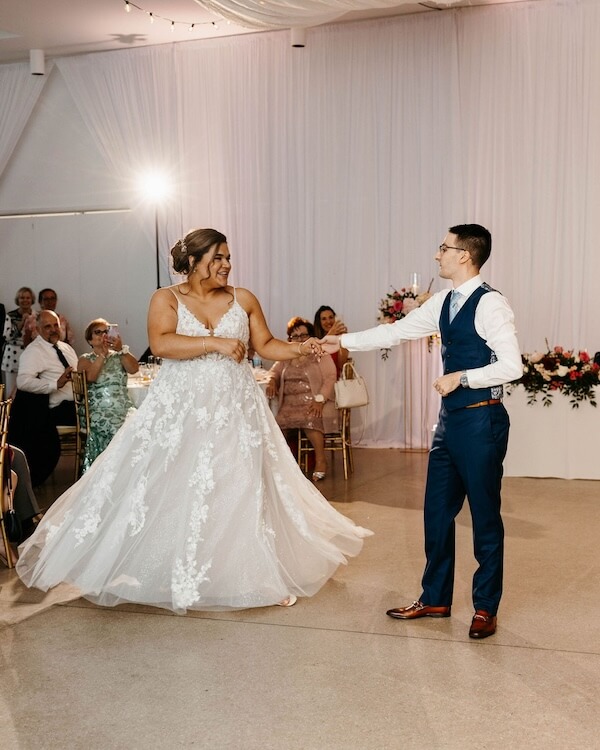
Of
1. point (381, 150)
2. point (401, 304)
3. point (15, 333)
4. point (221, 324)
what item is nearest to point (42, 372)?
point (401, 304)

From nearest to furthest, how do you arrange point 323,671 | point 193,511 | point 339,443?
point 323,671
point 193,511
point 339,443

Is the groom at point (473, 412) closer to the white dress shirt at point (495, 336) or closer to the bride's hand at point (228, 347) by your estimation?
the white dress shirt at point (495, 336)

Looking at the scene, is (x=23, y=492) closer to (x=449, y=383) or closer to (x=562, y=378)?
(x=449, y=383)

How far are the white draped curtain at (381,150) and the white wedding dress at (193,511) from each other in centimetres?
507

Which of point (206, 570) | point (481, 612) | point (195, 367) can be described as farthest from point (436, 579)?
point (195, 367)

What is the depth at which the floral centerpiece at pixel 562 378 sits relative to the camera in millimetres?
7406

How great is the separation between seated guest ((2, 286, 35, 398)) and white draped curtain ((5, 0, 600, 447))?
175 centimetres

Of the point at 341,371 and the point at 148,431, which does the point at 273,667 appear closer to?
the point at 148,431

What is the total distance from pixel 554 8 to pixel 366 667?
7.30 metres

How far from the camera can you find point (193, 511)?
4305 mm

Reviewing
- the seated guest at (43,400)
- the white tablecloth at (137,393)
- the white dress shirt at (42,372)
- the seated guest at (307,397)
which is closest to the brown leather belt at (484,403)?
the white tablecloth at (137,393)

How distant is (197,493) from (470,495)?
1229mm

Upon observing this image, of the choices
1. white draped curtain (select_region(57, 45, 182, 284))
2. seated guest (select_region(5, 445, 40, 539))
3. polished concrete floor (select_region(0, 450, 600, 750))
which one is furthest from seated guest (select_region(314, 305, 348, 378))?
polished concrete floor (select_region(0, 450, 600, 750))

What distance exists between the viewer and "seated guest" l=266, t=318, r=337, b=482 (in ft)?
25.0
